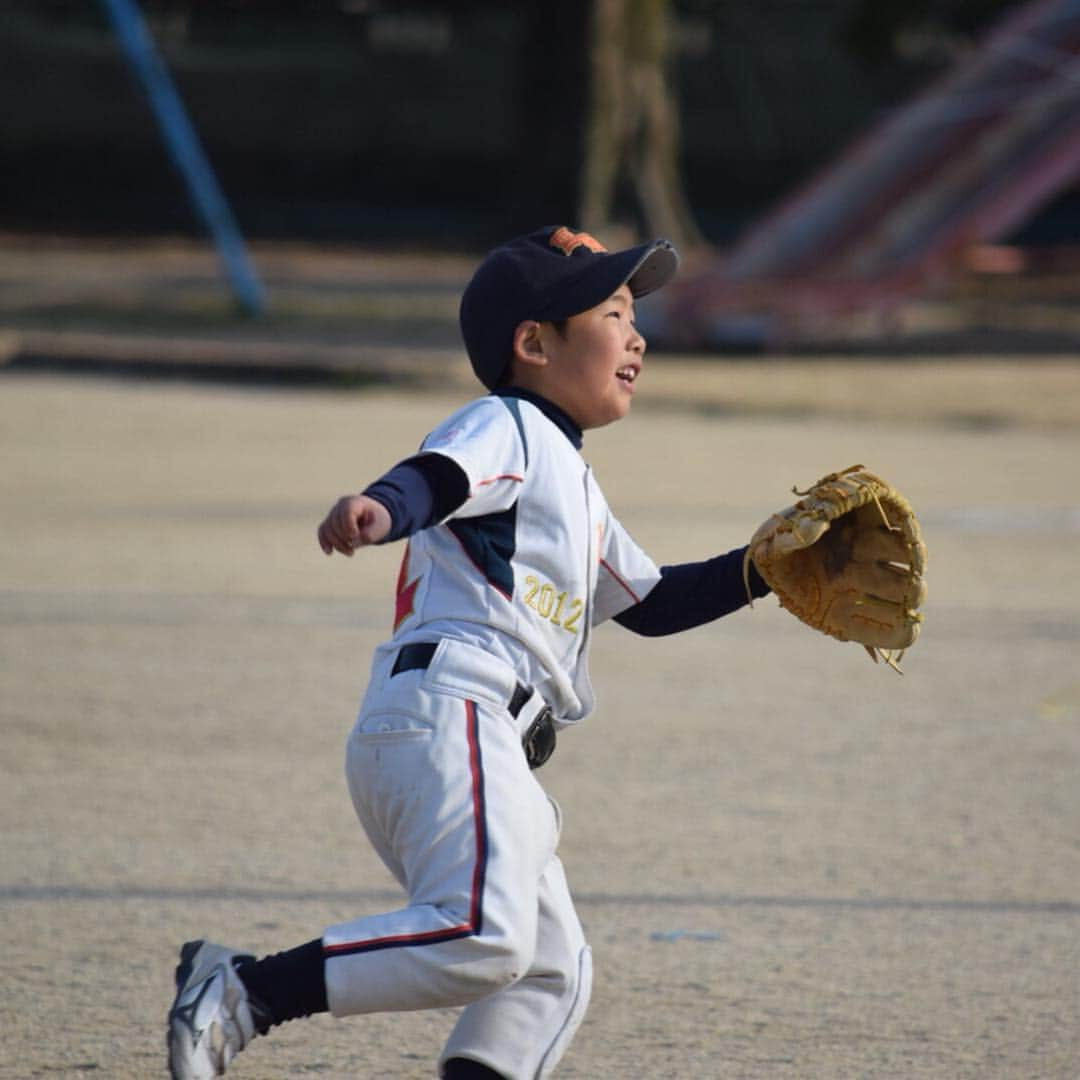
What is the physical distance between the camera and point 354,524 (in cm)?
271

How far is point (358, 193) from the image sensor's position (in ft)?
115

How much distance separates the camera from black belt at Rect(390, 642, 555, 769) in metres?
3.02

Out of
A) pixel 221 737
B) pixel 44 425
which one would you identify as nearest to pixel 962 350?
Result: pixel 44 425

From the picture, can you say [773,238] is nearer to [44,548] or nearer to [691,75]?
[44,548]

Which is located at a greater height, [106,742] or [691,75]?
[691,75]

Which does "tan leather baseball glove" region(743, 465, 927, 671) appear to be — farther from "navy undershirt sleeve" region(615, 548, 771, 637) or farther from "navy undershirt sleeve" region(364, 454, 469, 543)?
"navy undershirt sleeve" region(364, 454, 469, 543)

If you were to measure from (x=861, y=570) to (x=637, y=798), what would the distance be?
196 centimetres

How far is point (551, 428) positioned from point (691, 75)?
3369 centimetres

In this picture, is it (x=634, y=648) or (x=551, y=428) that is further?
(x=634, y=648)

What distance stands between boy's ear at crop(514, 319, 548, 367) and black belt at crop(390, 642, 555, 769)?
472mm

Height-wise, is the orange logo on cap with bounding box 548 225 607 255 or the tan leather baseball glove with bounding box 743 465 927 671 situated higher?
the orange logo on cap with bounding box 548 225 607 255

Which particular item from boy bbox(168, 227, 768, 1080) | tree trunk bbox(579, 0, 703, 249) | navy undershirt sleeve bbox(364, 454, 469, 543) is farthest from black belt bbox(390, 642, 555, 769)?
tree trunk bbox(579, 0, 703, 249)

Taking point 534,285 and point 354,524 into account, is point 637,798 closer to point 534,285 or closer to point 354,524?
point 534,285

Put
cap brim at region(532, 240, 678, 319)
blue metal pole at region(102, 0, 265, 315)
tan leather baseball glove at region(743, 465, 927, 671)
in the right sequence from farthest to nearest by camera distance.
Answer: blue metal pole at region(102, 0, 265, 315), tan leather baseball glove at region(743, 465, 927, 671), cap brim at region(532, 240, 678, 319)
